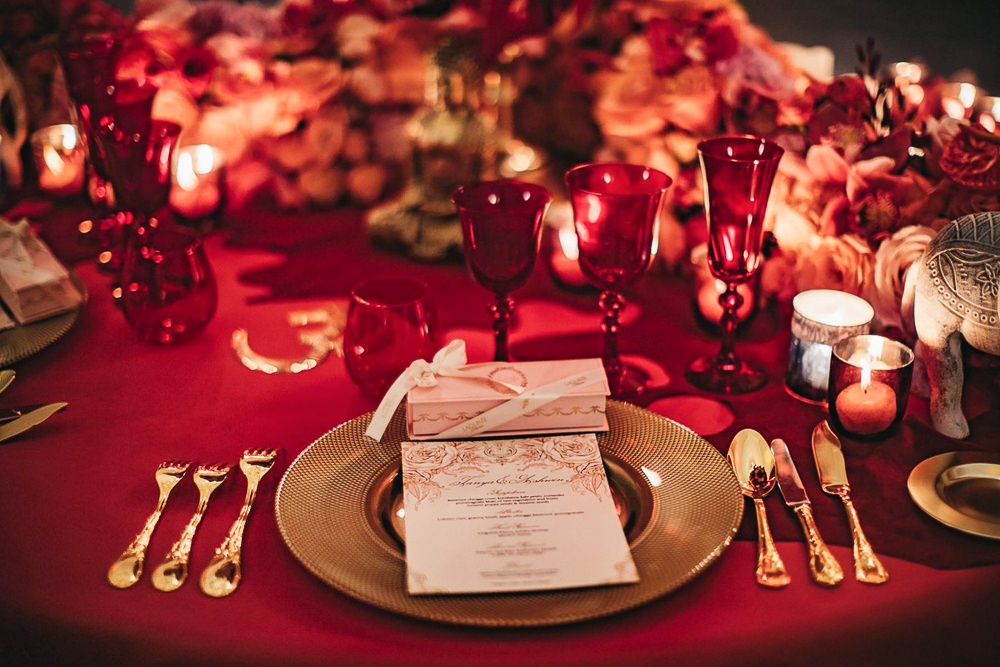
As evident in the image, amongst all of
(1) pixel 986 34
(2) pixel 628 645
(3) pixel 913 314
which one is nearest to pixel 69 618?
(2) pixel 628 645

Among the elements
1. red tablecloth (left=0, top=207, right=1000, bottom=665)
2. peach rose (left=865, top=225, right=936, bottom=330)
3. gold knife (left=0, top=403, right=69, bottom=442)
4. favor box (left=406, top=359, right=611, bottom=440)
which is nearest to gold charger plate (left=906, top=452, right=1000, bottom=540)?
red tablecloth (left=0, top=207, right=1000, bottom=665)

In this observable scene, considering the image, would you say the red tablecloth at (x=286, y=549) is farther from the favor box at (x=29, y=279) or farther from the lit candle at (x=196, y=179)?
the lit candle at (x=196, y=179)

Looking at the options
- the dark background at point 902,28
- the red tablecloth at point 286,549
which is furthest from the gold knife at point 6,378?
the dark background at point 902,28

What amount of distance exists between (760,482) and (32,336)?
0.94m

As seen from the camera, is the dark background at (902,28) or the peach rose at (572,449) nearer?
the peach rose at (572,449)

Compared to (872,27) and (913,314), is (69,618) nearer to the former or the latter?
(913,314)

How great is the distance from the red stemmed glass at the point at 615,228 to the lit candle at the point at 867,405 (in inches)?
9.7

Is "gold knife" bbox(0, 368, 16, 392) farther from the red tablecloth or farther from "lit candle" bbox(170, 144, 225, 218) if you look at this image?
"lit candle" bbox(170, 144, 225, 218)

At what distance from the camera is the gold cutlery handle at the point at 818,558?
81 centimetres

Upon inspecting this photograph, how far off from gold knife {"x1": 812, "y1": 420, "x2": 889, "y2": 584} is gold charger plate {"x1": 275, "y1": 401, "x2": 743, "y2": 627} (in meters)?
0.11

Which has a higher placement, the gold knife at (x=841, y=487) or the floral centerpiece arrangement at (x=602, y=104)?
the floral centerpiece arrangement at (x=602, y=104)

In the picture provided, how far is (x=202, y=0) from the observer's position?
1774mm

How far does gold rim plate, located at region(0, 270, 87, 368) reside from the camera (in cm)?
117

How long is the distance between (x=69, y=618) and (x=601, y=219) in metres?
0.66
